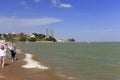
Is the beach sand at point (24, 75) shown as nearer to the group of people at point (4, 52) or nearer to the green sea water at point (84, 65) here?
the group of people at point (4, 52)

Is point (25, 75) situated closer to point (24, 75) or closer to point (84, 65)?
point (24, 75)

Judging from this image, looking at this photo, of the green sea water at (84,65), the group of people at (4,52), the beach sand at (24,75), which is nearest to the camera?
the beach sand at (24,75)

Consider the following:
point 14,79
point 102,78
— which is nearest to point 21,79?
point 14,79

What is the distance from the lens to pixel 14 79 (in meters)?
15.2

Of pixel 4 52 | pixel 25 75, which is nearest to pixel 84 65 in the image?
pixel 4 52

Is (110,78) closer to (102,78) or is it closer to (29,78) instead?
(102,78)

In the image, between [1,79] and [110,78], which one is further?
[110,78]

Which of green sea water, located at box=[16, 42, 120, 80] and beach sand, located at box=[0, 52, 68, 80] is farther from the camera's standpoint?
green sea water, located at box=[16, 42, 120, 80]

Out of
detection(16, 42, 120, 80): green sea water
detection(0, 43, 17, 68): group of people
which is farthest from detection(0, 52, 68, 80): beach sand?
detection(16, 42, 120, 80): green sea water

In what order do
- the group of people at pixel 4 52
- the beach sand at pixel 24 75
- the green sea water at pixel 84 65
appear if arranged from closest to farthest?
the beach sand at pixel 24 75 → the green sea water at pixel 84 65 → the group of people at pixel 4 52

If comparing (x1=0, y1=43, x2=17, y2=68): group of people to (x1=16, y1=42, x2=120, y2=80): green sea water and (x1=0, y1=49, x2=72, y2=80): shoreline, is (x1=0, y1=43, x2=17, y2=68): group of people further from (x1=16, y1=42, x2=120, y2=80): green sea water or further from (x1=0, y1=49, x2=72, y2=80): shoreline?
(x1=16, y1=42, x2=120, y2=80): green sea water

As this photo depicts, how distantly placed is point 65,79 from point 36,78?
1726 mm

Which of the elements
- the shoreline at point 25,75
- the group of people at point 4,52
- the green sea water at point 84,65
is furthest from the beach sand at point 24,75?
the green sea water at point 84,65

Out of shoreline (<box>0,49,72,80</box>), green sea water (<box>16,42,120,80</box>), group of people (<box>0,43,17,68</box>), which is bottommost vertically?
green sea water (<box>16,42,120,80</box>)
